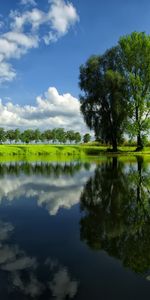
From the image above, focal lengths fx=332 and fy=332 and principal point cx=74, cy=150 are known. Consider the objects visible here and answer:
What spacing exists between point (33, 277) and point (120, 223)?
3750mm

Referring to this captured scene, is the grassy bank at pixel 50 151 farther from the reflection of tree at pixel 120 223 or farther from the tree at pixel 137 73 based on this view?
the reflection of tree at pixel 120 223

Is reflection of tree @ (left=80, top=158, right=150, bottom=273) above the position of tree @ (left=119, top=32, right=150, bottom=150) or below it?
below

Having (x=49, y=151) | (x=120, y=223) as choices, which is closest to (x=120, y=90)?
(x=49, y=151)

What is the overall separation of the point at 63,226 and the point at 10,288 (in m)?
3.62

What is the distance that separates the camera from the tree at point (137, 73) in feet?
173

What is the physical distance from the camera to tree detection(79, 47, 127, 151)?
172ft

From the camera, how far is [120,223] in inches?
334

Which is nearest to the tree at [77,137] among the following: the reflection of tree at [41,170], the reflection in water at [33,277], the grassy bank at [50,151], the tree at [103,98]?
the grassy bank at [50,151]

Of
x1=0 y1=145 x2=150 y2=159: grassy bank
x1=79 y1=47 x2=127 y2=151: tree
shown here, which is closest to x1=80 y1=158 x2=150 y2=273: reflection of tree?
x1=79 y1=47 x2=127 y2=151: tree

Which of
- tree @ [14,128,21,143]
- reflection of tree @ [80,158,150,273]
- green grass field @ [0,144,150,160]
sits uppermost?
tree @ [14,128,21,143]

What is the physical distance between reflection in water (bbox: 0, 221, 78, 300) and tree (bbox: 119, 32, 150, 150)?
158 ft

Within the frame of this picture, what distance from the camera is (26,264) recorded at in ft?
18.8

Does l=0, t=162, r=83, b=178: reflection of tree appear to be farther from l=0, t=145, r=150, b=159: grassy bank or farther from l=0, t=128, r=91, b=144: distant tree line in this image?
l=0, t=128, r=91, b=144: distant tree line

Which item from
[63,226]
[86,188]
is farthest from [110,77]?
[63,226]
